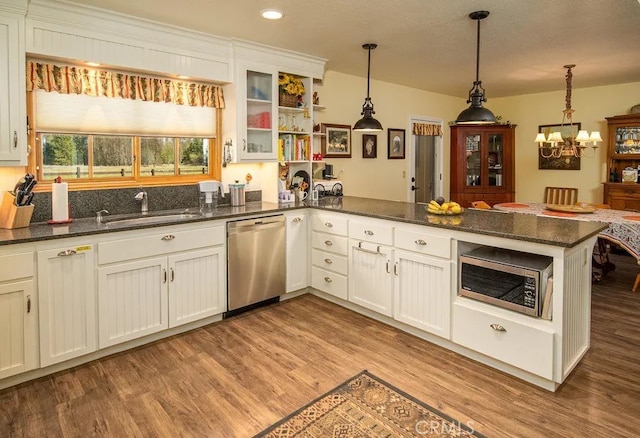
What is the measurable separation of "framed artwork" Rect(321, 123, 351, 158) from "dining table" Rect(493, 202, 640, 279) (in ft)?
6.76

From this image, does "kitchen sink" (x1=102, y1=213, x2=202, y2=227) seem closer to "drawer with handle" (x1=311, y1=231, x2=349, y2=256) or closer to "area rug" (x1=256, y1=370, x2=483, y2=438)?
"drawer with handle" (x1=311, y1=231, x2=349, y2=256)

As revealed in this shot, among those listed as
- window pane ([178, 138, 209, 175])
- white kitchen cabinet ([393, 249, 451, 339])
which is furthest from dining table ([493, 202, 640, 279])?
window pane ([178, 138, 209, 175])

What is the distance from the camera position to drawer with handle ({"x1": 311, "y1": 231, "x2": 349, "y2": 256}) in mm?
3819

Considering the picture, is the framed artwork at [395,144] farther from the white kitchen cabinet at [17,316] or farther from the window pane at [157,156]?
the white kitchen cabinet at [17,316]

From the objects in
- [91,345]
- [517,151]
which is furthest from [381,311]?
[517,151]

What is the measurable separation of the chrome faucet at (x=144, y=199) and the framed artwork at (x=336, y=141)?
2.17 metres

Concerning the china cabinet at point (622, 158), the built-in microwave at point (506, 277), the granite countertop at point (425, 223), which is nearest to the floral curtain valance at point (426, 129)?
the china cabinet at point (622, 158)

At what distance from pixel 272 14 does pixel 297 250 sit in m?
2.07

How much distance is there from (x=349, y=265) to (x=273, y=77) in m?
1.97

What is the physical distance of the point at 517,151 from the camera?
7.00 metres

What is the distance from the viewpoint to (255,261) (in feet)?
12.3

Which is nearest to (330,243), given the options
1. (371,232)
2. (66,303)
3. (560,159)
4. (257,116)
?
(371,232)

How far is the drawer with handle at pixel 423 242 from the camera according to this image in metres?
2.97

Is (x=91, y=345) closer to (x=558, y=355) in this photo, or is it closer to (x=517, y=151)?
(x=558, y=355)
